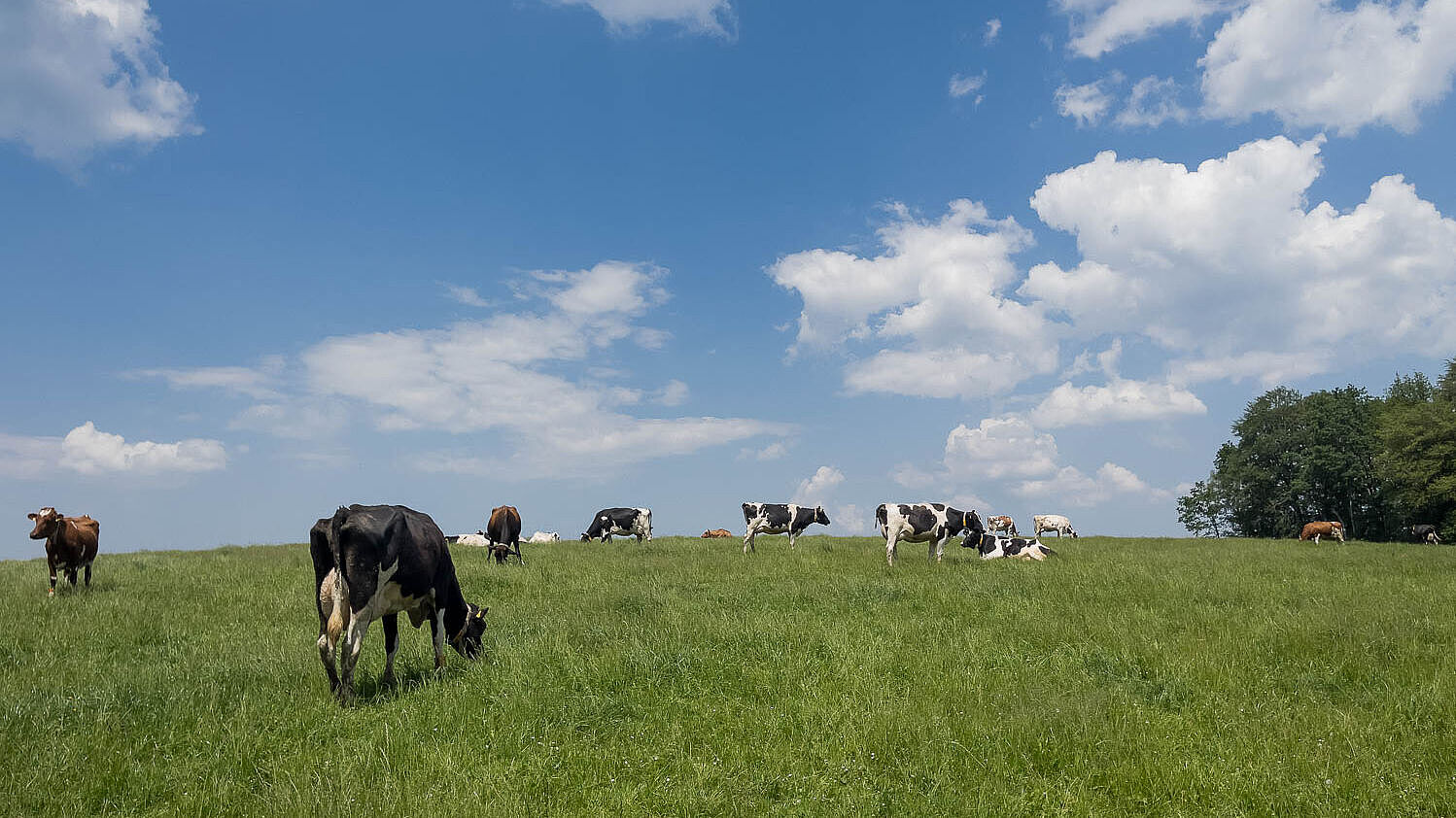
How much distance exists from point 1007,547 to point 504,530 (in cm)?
1537

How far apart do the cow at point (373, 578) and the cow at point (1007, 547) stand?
55.5ft

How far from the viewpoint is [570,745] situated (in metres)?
6.78

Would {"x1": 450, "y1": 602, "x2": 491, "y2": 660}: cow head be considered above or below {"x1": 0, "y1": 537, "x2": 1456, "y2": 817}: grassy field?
above

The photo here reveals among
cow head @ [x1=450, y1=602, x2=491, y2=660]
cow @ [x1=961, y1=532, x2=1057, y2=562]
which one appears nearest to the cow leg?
cow head @ [x1=450, y1=602, x2=491, y2=660]

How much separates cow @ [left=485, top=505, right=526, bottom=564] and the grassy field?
9.45 m

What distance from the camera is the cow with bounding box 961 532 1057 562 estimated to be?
22562mm

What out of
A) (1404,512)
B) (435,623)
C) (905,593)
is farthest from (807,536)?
(1404,512)

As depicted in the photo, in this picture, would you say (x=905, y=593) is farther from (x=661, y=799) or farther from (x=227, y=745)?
(x=227, y=745)

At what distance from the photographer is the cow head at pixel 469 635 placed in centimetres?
1010

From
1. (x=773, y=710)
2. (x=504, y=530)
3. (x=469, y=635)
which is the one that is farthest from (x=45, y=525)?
(x=773, y=710)

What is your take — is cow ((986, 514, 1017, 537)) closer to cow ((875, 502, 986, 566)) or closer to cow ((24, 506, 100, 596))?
cow ((875, 502, 986, 566))

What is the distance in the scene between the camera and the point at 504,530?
23.2 meters

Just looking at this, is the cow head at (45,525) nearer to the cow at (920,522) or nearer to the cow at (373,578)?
the cow at (373,578)

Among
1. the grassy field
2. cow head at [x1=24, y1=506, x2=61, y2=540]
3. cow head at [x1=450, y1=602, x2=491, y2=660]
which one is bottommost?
the grassy field
